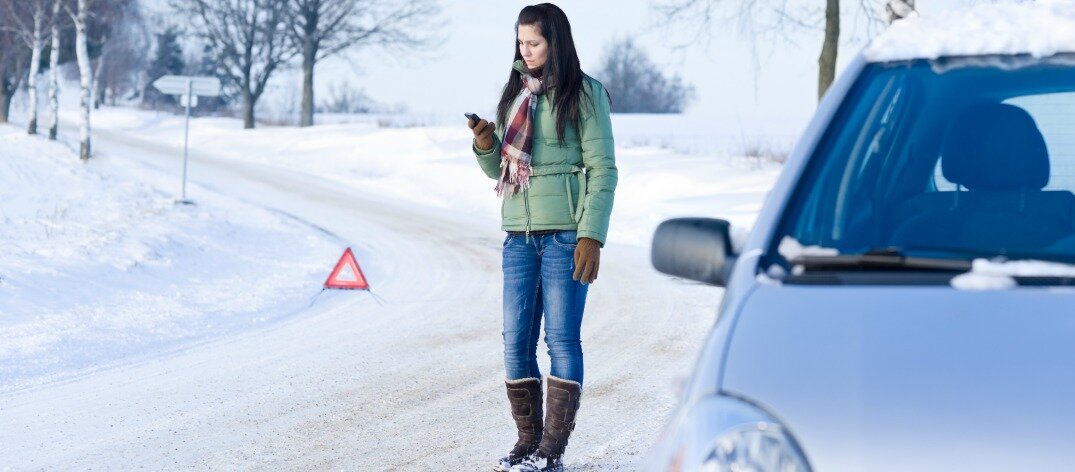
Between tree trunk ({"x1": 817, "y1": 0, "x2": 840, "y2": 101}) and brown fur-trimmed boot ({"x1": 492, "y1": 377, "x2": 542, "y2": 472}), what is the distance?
1755cm

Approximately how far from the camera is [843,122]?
122 inches

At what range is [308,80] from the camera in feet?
185

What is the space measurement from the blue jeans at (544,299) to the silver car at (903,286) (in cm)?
178

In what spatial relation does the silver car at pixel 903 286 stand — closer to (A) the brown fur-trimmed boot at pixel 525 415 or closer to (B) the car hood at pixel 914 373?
(B) the car hood at pixel 914 373

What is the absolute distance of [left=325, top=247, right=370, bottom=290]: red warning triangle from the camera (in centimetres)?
1176

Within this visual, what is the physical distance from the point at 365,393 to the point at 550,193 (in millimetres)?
2609

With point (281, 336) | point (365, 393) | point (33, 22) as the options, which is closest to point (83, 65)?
point (33, 22)

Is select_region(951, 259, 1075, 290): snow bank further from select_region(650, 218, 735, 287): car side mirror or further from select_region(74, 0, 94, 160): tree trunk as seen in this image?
select_region(74, 0, 94, 160): tree trunk

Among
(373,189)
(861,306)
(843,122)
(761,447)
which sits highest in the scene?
(843,122)

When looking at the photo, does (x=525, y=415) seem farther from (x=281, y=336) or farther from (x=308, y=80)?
(x=308, y=80)

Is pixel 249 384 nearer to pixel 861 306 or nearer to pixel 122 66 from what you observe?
pixel 861 306

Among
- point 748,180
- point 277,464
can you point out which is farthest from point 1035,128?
point 748,180

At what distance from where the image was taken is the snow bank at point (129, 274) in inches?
351

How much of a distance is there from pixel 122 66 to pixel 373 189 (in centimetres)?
8339
